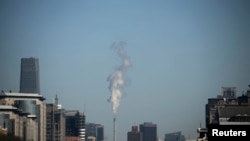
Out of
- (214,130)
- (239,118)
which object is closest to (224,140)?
(214,130)

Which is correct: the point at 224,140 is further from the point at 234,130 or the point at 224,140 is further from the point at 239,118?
the point at 239,118

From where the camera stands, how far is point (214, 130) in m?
67.9

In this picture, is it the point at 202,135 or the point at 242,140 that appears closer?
the point at 242,140

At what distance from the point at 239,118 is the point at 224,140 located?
386ft

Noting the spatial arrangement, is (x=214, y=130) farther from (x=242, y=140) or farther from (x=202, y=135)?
(x=202, y=135)

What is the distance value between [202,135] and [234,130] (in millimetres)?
125771

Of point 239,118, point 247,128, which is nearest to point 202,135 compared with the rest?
point 239,118

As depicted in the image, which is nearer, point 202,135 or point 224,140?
point 224,140

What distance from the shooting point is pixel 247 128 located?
69188mm

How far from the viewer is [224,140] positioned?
67688 millimetres

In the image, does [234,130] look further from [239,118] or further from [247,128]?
[239,118]

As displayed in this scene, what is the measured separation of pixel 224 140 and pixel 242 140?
1.41 m

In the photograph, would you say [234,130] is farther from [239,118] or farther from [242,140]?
[239,118]

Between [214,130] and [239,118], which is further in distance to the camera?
[239,118]
